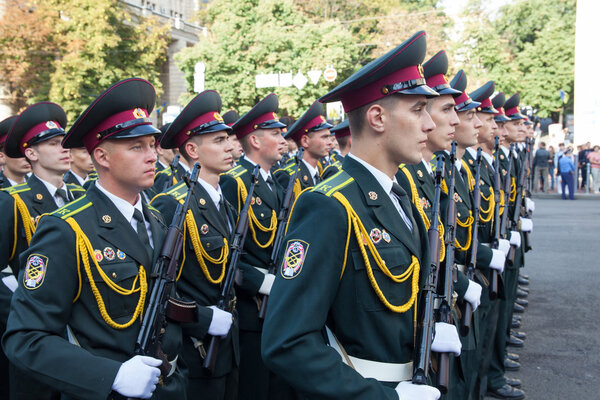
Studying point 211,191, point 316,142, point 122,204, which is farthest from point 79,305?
point 316,142

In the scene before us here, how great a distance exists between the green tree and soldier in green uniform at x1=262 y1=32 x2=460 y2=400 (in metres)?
25.4

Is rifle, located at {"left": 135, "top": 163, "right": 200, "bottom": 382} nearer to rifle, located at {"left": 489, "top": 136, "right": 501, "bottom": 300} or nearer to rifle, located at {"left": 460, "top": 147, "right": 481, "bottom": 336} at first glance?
rifle, located at {"left": 460, "top": 147, "right": 481, "bottom": 336}

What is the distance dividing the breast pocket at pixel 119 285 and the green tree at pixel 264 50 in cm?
2527

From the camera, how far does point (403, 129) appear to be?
2.27m

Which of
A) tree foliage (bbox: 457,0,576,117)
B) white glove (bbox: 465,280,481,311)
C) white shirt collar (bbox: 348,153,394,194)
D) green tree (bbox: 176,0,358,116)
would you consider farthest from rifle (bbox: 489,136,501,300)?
tree foliage (bbox: 457,0,576,117)

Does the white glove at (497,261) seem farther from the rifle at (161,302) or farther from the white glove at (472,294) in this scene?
the rifle at (161,302)

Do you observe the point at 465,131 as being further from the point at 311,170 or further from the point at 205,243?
the point at 205,243

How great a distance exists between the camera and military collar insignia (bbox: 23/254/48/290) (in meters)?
2.35

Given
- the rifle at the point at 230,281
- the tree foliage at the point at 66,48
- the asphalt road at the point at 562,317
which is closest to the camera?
the rifle at the point at 230,281

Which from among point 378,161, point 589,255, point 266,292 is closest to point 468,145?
point 266,292

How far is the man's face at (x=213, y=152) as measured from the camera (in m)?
4.11

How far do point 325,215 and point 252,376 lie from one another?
8.39 ft

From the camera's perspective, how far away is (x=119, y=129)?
9.19 ft

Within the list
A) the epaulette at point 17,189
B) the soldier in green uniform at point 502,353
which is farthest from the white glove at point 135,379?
the soldier in green uniform at point 502,353
